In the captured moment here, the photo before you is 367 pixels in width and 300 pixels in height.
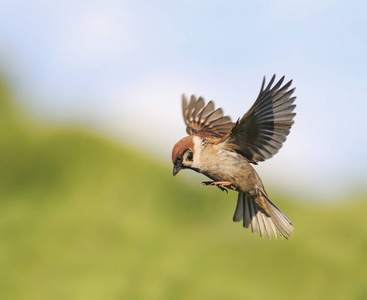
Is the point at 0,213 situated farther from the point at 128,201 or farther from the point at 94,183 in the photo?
the point at 128,201

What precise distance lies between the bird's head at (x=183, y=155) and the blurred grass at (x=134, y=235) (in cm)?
649

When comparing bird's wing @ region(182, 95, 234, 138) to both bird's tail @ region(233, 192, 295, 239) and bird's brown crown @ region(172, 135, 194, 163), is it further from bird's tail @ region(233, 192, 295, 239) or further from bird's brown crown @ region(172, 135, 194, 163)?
bird's brown crown @ region(172, 135, 194, 163)

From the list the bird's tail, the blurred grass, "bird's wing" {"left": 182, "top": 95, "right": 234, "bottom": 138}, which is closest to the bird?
the bird's tail

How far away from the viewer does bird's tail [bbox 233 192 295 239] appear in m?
3.88

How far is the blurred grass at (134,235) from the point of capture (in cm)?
970

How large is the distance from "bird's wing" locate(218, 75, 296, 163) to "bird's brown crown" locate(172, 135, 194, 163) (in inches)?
9.0

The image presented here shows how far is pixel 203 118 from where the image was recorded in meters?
5.11

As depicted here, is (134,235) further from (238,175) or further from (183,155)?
(183,155)

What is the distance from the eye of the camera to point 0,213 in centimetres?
1147

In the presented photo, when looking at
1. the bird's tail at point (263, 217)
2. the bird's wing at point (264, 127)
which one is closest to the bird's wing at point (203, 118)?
the bird's tail at point (263, 217)

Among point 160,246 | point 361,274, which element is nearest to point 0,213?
point 160,246

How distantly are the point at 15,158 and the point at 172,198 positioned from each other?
3799 millimetres

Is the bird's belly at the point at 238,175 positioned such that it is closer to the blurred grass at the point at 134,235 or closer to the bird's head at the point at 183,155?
the bird's head at the point at 183,155

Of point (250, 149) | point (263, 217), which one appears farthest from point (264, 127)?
point (263, 217)
